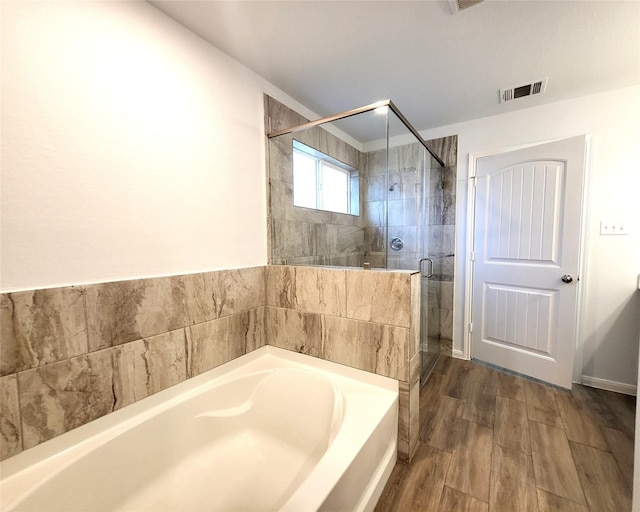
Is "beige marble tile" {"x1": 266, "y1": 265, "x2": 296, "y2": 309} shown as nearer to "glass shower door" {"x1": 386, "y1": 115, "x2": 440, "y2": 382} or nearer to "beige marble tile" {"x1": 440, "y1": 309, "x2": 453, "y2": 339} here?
"glass shower door" {"x1": 386, "y1": 115, "x2": 440, "y2": 382}

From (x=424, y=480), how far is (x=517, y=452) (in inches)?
24.0

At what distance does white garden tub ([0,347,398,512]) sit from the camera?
3.05ft

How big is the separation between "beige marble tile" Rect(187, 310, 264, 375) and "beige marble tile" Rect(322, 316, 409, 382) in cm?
51

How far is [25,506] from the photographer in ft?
2.75

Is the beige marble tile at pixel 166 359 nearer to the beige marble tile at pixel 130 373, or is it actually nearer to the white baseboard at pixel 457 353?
the beige marble tile at pixel 130 373

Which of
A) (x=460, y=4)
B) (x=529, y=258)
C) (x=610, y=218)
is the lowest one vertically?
(x=529, y=258)

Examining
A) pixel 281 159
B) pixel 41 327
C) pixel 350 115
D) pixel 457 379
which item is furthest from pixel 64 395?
pixel 457 379

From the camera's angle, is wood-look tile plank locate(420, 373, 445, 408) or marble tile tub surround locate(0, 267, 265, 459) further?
wood-look tile plank locate(420, 373, 445, 408)

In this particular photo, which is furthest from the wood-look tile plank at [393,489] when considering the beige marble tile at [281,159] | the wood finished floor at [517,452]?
the beige marble tile at [281,159]

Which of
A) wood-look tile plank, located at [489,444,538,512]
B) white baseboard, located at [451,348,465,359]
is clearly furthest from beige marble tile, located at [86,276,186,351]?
white baseboard, located at [451,348,465,359]

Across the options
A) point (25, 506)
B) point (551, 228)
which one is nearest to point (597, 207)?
point (551, 228)

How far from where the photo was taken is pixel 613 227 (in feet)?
6.63

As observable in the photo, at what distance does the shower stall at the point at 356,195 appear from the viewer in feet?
6.42

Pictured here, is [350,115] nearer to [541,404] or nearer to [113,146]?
[113,146]
